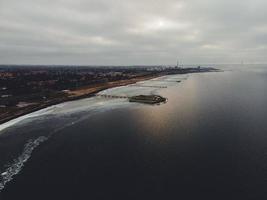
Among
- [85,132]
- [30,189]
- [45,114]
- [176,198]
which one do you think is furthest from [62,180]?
[45,114]

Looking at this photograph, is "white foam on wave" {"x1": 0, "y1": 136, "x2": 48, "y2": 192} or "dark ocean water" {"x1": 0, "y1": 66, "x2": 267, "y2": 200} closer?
"dark ocean water" {"x1": 0, "y1": 66, "x2": 267, "y2": 200}

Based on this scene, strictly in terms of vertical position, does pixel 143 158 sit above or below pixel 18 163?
above

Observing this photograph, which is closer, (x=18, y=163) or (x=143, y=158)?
(x=18, y=163)

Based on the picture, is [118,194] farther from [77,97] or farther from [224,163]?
[77,97]

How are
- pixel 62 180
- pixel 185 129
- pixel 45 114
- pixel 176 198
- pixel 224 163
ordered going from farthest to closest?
pixel 45 114 → pixel 185 129 → pixel 224 163 → pixel 62 180 → pixel 176 198

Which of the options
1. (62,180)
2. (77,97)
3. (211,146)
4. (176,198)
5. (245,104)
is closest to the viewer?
(176,198)
